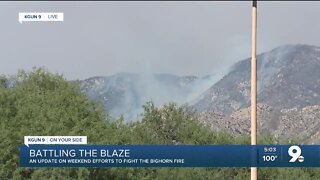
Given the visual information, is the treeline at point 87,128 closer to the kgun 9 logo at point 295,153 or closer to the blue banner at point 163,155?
the blue banner at point 163,155

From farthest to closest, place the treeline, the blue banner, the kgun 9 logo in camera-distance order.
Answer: the treeline, the kgun 9 logo, the blue banner

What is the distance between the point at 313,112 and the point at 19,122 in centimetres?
14710

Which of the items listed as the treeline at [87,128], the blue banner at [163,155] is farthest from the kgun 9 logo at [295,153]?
the treeline at [87,128]

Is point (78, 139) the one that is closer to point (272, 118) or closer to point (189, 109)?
point (189, 109)

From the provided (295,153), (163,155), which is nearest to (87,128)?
(163,155)

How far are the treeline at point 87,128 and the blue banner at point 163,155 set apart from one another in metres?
12.7

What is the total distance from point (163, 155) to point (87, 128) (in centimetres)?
1933

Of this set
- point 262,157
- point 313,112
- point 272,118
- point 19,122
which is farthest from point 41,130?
point 313,112

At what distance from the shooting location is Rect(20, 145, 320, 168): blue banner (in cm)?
2304

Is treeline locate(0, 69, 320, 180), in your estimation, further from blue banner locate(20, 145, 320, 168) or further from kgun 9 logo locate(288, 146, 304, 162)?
kgun 9 logo locate(288, 146, 304, 162)

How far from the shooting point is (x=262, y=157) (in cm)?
2317

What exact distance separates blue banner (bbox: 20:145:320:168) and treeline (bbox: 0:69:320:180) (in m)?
12.7

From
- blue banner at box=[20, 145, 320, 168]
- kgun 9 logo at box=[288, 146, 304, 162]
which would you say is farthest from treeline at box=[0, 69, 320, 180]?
kgun 9 logo at box=[288, 146, 304, 162]

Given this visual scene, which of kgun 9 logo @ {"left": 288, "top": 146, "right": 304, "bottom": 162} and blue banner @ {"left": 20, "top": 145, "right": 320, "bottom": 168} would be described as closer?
blue banner @ {"left": 20, "top": 145, "right": 320, "bottom": 168}
